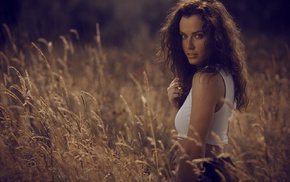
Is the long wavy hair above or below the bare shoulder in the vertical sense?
above

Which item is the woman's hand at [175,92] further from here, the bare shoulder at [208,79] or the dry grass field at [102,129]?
the bare shoulder at [208,79]

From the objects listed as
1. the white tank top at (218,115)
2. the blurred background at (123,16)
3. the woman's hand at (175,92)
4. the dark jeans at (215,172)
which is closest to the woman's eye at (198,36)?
the white tank top at (218,115)

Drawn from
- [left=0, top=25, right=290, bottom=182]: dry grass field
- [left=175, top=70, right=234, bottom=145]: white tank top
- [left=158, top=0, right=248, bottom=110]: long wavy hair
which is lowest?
[left=0, top=25, right=290, bottom=182]: dry grass field

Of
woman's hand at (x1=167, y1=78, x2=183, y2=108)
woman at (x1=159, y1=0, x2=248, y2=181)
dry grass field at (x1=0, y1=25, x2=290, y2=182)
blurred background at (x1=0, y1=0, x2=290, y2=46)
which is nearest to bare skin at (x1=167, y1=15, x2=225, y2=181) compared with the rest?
Result: woman at (x1=159, y1=0, x2=248, y2=181)

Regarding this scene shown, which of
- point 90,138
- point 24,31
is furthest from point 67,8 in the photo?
point 90,138

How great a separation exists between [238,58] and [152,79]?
380 cm

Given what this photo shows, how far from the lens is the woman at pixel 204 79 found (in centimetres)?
204

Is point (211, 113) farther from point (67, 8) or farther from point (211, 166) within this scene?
point (67, 8)

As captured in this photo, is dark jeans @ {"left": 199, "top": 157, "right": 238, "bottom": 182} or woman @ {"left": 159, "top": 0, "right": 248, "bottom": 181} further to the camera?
dark jeans @ {"left": 199, "top": 157, "right": 238, "bottom": 182}

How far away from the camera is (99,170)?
8.16ft

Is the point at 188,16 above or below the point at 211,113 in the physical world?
above

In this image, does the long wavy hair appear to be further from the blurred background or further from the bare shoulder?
the blurred background

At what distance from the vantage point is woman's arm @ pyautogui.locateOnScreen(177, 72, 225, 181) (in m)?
2.02

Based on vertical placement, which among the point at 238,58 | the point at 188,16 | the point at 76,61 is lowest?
the point at 76,61
